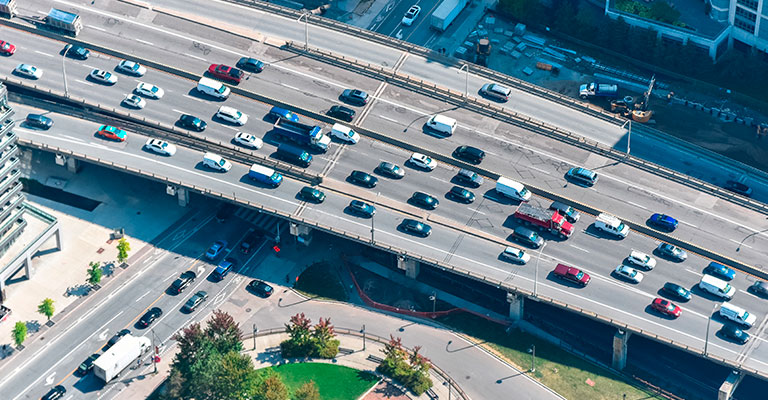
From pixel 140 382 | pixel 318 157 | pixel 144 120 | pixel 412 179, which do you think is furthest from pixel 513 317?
pixel 144 120

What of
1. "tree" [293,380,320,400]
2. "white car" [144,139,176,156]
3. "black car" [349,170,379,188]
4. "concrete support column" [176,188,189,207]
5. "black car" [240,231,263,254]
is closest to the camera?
"tree" [293,380,320,400]

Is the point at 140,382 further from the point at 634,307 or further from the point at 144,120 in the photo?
the point at 634,307

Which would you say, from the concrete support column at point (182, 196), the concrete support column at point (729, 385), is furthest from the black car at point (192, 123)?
the concrete support column at point (729, 385)

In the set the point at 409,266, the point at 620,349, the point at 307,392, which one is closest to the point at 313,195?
the point at 409,266

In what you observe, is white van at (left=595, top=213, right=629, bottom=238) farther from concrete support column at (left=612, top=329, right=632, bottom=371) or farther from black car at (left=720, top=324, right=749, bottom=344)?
black car at (left=720, top=324, right=749, bottom=344)

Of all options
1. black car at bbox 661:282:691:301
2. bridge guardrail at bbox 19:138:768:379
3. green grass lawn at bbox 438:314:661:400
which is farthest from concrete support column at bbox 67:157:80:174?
black car at bbox 661:282:691:301

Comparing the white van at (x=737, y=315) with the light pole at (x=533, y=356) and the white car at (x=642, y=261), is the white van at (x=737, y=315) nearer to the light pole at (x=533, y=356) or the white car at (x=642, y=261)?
the white car at (x=642, y=261)

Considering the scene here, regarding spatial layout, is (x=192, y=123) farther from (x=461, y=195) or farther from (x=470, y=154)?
(x=461, y=195)
